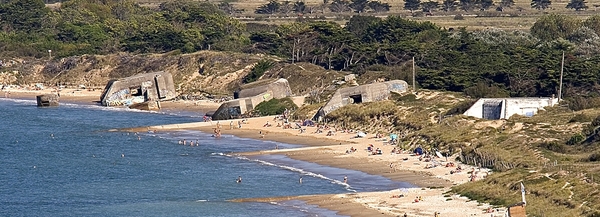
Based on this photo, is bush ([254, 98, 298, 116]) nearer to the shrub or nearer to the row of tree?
the row of tree

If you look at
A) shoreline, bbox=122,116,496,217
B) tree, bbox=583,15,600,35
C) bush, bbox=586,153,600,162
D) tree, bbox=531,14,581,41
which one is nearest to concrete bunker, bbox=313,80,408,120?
shoreline, bbox=122,116,496,217

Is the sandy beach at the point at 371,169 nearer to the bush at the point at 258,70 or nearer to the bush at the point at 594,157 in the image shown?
the bush at the point at 594,157

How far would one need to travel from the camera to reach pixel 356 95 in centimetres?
9788

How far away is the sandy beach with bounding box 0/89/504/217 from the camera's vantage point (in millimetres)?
56906

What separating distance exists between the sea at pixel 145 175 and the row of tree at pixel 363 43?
2660 cm

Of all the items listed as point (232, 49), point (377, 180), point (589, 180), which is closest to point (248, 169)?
point (377, 180)

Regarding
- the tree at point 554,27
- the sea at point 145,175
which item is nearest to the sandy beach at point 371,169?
the sea at point 145,175

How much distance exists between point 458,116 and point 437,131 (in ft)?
11.9

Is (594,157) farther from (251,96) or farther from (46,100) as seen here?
(46,100)

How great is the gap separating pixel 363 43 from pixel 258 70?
1282cm

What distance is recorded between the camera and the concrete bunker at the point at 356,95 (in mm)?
96062

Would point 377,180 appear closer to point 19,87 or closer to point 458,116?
point 458,116

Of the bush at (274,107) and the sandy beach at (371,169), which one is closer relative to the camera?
the sandy beach at (371,169)

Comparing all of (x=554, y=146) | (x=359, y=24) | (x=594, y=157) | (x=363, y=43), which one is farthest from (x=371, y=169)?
(x=359, y=24)
